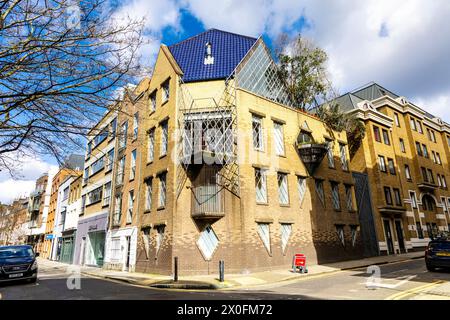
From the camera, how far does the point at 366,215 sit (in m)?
24.5

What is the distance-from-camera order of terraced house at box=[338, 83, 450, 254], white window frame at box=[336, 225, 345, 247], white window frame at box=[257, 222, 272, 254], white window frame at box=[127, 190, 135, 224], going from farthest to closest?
terraced house at box=[338, 83, 450, 254]
white window frame at box=[336, 225, 345, 247]
white window frame at box=[127, 190, 135, 224]
white window frame at box=[257, 222, 272, 254]

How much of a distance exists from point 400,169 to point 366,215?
926 centimetres

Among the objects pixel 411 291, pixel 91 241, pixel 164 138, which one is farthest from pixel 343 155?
pixel 91 241

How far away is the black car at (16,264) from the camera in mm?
11852

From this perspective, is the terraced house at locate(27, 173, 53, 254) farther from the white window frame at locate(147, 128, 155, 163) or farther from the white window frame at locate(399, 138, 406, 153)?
the white window frame at locate(399, 138, 406, 153)

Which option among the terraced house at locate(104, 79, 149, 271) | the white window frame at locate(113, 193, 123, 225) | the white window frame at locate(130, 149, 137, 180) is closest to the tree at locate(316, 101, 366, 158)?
the terraced house at locate(104, 79, 149, 271)

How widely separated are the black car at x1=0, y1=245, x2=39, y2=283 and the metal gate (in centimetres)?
2193

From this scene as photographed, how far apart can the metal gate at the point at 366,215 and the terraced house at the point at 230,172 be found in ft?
3.49

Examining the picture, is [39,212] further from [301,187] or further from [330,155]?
[330,155]

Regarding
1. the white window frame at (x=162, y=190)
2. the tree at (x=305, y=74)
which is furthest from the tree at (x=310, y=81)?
the white window frame at (x=162, y=190)

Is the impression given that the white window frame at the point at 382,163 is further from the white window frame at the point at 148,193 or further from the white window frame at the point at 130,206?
the white window frame at the point at 130,206

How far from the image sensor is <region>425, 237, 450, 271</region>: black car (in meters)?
12.5

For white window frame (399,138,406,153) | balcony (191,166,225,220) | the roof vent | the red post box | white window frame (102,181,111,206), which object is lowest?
the red post box

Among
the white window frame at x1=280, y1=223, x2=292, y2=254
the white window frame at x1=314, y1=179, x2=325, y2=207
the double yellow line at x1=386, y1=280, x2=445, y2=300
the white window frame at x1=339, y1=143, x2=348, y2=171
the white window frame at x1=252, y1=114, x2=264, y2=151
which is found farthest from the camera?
the white window frame at x1=339, y1=143, x2=348, y2=171
